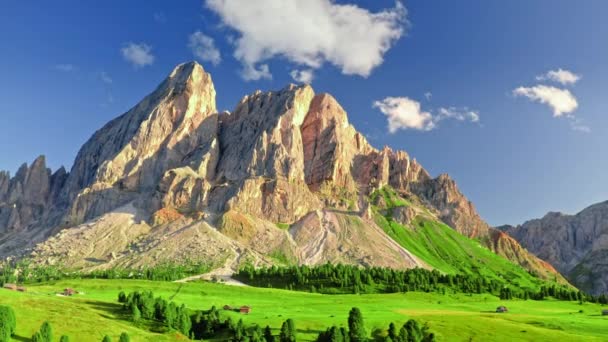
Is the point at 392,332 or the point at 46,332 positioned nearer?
the point at 46,332

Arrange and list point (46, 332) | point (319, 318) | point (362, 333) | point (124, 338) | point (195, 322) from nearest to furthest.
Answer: point (46, 332)
point (124, 338)
point (362, 333)
point (195, 322)
point (319, 318)

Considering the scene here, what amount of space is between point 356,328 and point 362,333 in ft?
5.67

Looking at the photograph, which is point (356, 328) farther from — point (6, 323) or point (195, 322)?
point (6, 323)

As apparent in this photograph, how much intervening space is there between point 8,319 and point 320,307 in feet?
307

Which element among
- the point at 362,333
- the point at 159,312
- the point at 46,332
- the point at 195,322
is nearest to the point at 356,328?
the point at 362,333

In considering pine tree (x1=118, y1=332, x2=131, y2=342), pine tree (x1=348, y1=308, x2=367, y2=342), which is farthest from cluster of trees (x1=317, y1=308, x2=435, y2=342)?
pine tree (x1=118, y1=332, x2=131, y2=342)

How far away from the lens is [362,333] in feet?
403

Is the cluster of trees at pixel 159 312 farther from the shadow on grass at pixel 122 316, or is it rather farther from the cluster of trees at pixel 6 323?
the cluster of trees at pixel 6 323

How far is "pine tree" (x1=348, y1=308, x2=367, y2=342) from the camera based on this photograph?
121500 millimetres

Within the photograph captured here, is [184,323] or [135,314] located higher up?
[135,314]

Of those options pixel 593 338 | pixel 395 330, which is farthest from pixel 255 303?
pixel 593 338

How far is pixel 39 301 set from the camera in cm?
12875

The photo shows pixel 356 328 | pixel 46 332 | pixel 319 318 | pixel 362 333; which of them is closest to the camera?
pixel 46 332

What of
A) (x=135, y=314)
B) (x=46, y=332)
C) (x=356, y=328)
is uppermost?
(x=356, y=328)
